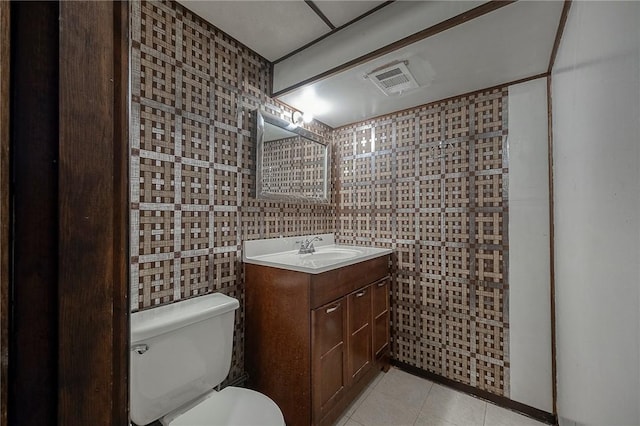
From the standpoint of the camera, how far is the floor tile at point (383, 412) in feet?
5.27

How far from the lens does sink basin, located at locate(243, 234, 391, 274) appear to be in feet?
4.91

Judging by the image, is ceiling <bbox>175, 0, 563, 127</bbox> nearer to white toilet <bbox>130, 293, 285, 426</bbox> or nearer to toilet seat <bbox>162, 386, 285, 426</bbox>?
white toilet <bbox>130, 293, 285, 426</bbox>

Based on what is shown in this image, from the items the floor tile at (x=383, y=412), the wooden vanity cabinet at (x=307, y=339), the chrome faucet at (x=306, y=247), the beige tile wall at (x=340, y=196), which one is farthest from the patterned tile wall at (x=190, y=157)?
the floor tile at (x=383, y=412)

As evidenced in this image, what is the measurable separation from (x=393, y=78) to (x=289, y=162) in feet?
3.03

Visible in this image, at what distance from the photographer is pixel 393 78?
1659 millimetres

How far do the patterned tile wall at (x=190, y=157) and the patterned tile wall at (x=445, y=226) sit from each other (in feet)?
3.51

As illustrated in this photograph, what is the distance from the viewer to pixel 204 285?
1.48m

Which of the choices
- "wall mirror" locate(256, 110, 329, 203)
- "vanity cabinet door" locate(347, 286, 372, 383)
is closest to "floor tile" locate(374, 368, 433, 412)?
"vanity cabinet door" locate(347, 286, 372, 383)

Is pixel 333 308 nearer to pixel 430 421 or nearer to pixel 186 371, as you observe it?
pixel 186 371

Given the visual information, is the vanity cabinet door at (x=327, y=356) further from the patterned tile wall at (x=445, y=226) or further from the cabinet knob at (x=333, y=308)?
the patterned tile wall at (x=445, y=226)

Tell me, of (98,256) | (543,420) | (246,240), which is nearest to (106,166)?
(98,256)

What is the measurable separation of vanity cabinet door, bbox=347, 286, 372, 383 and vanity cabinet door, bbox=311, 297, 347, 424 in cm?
7

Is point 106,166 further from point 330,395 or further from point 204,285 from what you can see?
point 330,395

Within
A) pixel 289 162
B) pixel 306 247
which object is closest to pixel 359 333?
pixel 306 247
